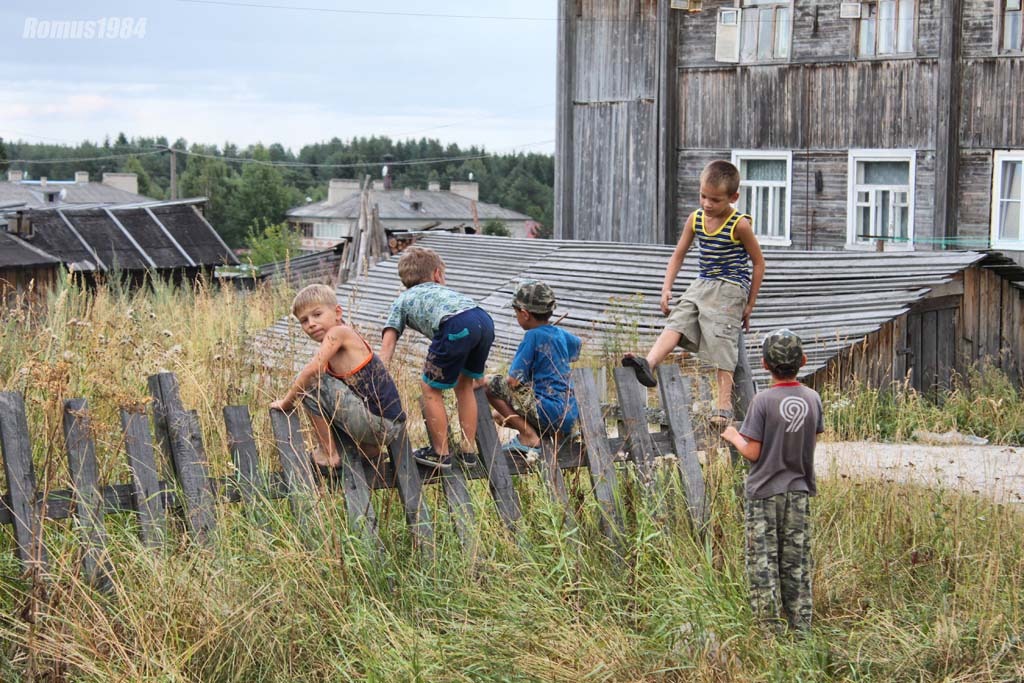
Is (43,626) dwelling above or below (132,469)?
below

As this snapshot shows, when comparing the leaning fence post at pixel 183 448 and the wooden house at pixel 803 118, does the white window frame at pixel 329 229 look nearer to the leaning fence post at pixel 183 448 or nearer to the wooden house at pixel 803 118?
the wooden house at pixel 803 118

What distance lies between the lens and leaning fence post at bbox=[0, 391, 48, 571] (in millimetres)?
4832

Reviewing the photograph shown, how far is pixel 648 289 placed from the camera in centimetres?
1487

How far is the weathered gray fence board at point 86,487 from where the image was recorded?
16.1 ft

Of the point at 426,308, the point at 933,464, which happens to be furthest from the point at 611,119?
the point at 426,308

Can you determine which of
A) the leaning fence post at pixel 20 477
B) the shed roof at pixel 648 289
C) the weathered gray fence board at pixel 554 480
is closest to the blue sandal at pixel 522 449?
the weathered gray fence board at pixel 554 480

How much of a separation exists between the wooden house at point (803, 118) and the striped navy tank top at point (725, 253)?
45.8 ft

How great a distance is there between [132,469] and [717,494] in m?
2.79

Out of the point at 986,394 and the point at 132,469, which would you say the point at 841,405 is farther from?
the point at 132,469

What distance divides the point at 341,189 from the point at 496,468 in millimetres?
94855

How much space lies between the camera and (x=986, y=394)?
12.8m

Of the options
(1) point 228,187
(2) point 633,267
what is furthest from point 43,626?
(1) point 228,187

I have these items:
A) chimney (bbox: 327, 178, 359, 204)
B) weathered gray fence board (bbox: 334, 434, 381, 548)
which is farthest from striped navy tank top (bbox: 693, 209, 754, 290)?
chimney (bbox: 327, 178, 359, 204)

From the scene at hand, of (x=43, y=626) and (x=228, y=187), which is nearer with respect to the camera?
(x=43, y=626)
